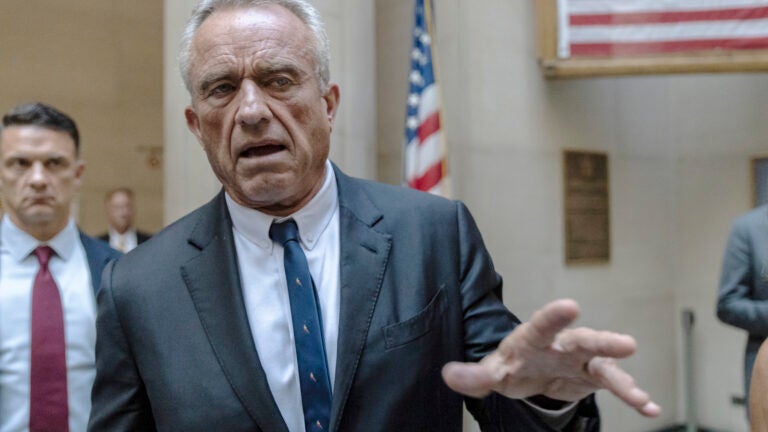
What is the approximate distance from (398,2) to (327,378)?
4.32 metres

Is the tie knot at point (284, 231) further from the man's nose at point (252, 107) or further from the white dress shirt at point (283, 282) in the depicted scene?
the man's nose at point (252, 107)

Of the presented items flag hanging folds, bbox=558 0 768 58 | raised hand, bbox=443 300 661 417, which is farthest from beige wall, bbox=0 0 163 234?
raised hand, bbox=443 300 661 417

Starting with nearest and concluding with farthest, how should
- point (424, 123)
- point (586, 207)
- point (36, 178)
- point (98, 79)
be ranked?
point (36, 178)
point (424, 123)
point (586, 207)
point (98, 79)

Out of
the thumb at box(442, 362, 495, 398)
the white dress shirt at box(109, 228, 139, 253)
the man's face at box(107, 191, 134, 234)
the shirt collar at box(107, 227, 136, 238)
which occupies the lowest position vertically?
the thumb at box(442, 362, 495, 398)

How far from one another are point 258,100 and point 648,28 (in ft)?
13.8

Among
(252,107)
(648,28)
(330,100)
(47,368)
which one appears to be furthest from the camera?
(648,28)

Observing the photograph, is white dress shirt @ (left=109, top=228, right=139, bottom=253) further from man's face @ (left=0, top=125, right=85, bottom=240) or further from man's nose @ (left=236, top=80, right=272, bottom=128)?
man's nose @ (left=236, top=80, right=272, bottom=128)

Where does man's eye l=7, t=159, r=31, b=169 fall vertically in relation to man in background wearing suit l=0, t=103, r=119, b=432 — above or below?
above

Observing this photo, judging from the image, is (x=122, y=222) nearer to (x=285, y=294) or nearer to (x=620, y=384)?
(x=285, y=294)

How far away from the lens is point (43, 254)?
8.25ft

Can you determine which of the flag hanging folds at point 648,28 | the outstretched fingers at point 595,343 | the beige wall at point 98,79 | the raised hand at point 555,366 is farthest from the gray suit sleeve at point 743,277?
the beige wall at point 98,79

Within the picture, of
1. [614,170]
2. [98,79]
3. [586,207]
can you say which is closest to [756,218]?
[586,207]

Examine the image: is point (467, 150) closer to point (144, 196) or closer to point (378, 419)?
point (378, 419)

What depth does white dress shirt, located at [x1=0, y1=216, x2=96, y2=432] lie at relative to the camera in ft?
7.54
